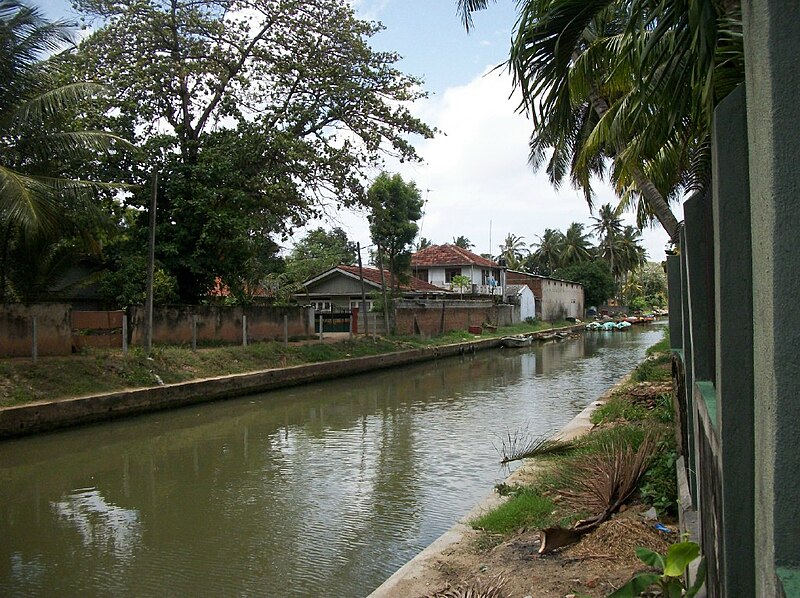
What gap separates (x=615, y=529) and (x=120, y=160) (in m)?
19.3

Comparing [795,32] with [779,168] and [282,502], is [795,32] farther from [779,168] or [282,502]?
[282,502]

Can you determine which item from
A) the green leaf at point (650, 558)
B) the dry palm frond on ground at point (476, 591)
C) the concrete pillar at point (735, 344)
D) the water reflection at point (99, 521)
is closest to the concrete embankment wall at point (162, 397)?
the water reflection at point (99, 521)

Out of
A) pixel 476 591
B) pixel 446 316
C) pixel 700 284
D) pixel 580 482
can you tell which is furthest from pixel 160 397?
pixel 446 316

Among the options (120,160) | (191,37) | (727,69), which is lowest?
(727,69)

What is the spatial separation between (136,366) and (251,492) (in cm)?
869

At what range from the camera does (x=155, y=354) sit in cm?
1811

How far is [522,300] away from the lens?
5056 cm

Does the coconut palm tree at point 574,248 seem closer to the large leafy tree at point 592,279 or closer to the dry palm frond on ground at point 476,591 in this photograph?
the large leafy tree at point 592,279

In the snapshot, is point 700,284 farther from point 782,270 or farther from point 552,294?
point 552,294

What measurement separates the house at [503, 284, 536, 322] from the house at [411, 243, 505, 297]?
0.69 meters

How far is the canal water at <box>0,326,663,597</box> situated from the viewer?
22.4 feet

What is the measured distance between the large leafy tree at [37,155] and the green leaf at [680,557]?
511 inches

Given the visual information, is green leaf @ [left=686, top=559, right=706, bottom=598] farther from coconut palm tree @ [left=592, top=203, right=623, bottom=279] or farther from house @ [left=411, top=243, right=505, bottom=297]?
coconut palm tree @ [left=592, top=203, right=623, bottom=279]

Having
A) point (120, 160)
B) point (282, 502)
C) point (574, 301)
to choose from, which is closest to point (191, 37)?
point (120, 160)
